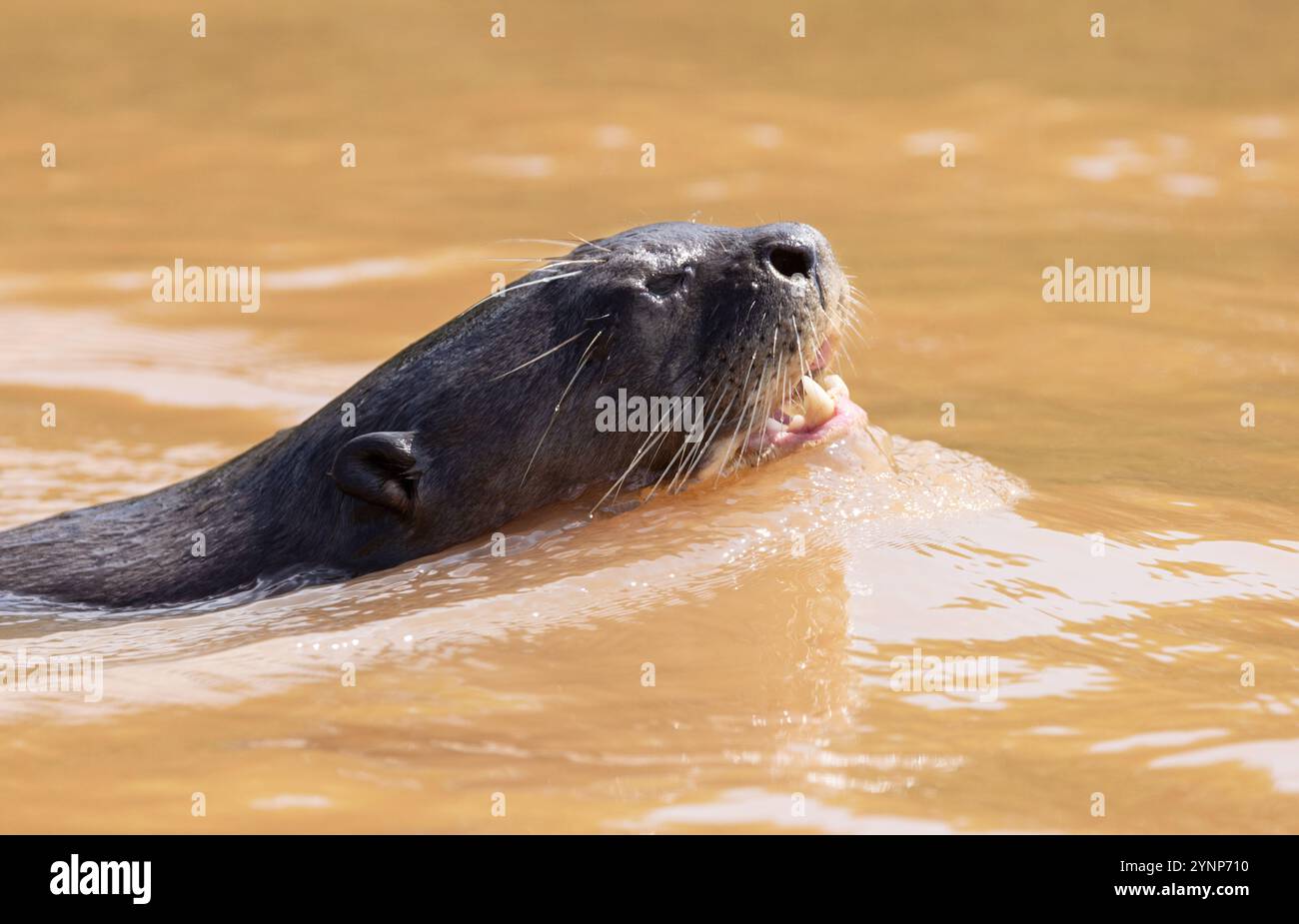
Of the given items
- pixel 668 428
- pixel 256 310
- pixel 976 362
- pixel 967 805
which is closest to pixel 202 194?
pixel 256 310

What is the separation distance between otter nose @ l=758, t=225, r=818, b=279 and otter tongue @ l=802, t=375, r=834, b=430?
34cm

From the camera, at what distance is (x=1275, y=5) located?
1316 centimetres

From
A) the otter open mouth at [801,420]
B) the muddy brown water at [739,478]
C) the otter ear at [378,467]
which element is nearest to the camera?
the muddy brown water at [739,478]

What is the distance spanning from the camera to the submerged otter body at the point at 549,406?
5.02 metres

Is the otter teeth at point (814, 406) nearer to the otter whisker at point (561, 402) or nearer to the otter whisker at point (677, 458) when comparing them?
the otter whisker at point (677, 458)

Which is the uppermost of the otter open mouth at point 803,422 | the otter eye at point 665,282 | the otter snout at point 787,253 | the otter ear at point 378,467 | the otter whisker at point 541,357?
the otter snout at point 787,253

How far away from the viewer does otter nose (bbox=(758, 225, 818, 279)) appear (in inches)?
199

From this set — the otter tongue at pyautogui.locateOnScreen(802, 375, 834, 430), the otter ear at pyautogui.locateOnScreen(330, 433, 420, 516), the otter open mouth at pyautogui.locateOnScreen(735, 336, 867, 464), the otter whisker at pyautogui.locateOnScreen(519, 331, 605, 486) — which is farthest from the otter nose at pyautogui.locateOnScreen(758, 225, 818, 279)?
the otter ear at pyautogui.locateOnScreen(330, 433, 420, 516)

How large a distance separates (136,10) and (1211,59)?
8.02 metres

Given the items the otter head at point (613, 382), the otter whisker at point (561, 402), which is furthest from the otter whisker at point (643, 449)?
the otter whisker at point (561, 402)

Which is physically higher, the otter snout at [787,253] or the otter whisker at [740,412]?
the otter snout at [787,253]

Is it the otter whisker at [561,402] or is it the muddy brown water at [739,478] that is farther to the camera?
the otter whisker at [561,402]

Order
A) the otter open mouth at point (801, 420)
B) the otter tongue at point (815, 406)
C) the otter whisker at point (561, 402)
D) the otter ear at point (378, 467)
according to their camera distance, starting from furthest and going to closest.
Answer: the otter tongue at point (815, 406) → the otter open mouth at point (801, 420) → the otter whisker at point (561, 402) → the otter ear at point (378, 467)
